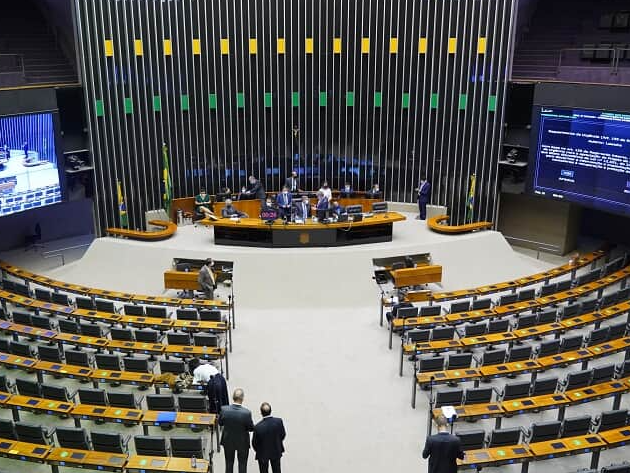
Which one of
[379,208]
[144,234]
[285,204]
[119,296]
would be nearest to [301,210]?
[285,204]

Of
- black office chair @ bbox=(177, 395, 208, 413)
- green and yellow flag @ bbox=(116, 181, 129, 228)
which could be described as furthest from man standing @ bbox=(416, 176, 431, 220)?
black office chair @ bbox=(177, 395, 208, 413)

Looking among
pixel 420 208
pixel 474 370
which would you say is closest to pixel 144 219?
pixel 420 208

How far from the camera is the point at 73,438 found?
26.3 ft

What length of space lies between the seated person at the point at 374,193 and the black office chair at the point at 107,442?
11620 mm

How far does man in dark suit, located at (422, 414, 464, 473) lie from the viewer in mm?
6918

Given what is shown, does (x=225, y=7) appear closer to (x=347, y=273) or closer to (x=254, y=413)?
(x=347, y=273)

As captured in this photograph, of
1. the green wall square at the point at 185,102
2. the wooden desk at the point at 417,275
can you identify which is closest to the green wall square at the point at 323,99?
the green wall square at the point at 185,102

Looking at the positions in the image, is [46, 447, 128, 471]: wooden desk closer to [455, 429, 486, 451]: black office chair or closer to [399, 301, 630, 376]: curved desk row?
[455, 429, 486, 451]: black office chair

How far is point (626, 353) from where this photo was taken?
11.0 meters

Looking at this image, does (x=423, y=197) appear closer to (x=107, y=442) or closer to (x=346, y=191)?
(x=346, y=191)

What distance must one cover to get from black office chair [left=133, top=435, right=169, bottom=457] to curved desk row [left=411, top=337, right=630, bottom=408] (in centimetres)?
394

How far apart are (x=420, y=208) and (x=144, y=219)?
319 inches

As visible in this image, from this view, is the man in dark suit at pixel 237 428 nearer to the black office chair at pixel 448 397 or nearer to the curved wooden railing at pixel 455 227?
the black office chair at pixel 448 397

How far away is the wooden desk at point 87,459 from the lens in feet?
24.8
